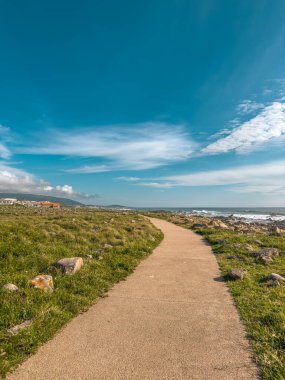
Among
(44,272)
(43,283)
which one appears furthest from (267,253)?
(43,283)

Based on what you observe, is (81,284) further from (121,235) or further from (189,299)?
(121,235)

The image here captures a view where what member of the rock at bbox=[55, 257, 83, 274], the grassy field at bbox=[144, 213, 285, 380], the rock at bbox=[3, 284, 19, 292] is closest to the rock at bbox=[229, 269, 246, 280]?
the grassy field at bbox=[144, 213, 285, 380]

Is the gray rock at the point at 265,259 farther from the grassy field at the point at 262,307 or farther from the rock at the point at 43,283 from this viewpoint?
the rock at the point at 43,283

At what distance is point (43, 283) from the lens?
6.89 m

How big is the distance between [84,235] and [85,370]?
38.3 ft

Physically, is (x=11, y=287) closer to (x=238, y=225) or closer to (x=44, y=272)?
(x=44, y=272)

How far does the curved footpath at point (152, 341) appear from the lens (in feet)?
13.3

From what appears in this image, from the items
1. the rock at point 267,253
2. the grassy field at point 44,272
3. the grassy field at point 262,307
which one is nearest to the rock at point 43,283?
the grassy field at point 44,272

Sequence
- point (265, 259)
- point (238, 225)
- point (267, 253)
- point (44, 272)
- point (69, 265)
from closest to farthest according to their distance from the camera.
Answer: point (44, 272) → point (69, 265) → point (265, 259) → point (267, 253) → point (238, 225)

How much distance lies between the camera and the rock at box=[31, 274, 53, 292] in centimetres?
671

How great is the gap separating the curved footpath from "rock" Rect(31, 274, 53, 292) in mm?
1277

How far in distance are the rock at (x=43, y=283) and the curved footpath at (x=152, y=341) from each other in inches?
50.3

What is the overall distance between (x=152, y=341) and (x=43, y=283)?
3395mm

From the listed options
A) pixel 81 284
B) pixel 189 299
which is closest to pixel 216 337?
pixel 189 299
